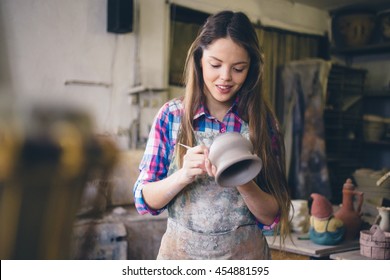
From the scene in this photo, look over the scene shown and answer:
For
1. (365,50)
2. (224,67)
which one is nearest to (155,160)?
(224,67)

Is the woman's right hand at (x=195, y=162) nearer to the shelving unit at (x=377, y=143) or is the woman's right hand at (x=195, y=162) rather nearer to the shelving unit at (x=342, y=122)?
the shelving unit at (x=377, y=143)

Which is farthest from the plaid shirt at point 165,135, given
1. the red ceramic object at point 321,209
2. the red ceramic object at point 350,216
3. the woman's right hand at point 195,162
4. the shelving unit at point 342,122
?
the shelving unit at point 342,122

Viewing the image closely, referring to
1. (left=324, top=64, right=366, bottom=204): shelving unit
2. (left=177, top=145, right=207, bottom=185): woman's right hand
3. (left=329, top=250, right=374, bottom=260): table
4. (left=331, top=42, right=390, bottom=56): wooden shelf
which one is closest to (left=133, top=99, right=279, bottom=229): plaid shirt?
(left=177, top=145, right=207, bottom=185): woman's right hand

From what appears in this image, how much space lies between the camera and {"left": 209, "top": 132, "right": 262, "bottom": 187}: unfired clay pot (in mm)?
805

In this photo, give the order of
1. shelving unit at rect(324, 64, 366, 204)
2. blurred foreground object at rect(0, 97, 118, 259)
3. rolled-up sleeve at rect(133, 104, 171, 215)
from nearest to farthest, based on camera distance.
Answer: blurred foreground object at rect(0, 97, 118, 259) → rolled-up sleeve at rect(133, 104, 171, 215) → shelving unit at rect(324, 64, 366, 204)

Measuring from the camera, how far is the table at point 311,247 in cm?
151

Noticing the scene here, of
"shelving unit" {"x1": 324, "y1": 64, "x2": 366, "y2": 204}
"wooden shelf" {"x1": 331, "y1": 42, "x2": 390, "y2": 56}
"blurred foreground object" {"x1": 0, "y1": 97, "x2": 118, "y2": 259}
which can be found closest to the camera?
"blurred foreground object" {"x1": 0, "y1": 97, "x2": 118, "y2": 259}

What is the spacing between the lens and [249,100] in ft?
3.50

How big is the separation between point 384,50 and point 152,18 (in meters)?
1.02

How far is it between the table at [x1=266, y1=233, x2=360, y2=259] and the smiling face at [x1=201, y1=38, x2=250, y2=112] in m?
0.66

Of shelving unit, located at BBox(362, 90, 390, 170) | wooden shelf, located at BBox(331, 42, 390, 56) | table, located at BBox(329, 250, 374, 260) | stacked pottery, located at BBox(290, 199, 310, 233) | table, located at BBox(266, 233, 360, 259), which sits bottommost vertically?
table, located at BBox(266, 233, 360, 259)

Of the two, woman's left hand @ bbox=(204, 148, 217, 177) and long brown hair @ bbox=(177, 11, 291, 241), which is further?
long brown hair @ bbox=(177, 11, 291, 241)

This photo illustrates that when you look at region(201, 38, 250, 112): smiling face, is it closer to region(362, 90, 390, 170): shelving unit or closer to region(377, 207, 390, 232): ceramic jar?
region(377, 207, 390, 232): ceramic jar

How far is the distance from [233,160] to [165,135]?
26cm
